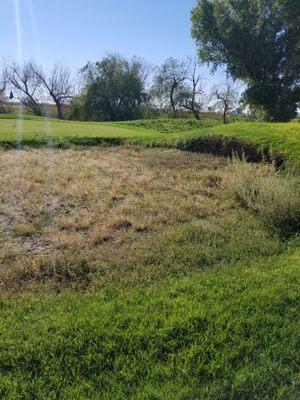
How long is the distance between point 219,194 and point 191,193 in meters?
0.59

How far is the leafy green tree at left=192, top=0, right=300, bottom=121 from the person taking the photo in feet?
85.9

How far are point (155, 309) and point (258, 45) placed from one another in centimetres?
2609

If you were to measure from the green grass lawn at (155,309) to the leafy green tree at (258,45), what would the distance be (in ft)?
72.0

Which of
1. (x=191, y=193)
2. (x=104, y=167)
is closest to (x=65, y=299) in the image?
(x=191, y=193)

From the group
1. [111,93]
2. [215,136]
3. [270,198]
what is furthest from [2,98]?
[270,198]

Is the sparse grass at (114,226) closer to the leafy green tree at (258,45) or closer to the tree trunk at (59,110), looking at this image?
the leafy green tree at (258,45)

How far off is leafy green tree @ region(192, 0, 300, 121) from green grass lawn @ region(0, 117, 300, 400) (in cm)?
2194

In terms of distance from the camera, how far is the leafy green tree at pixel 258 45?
26188 mm

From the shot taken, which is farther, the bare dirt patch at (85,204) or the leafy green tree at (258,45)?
the leafy green tree at (258,45)

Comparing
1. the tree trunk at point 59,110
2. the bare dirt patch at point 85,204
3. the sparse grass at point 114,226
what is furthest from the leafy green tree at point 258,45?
the tree trunk at point 59,110

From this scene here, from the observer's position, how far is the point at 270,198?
651 cm

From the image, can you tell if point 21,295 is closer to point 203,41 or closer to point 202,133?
point 202,133

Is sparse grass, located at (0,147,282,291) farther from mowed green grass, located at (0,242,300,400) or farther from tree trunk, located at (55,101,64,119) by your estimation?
tree trunk, located at (55,101,64,119)

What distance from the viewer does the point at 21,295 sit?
4.02 metres
